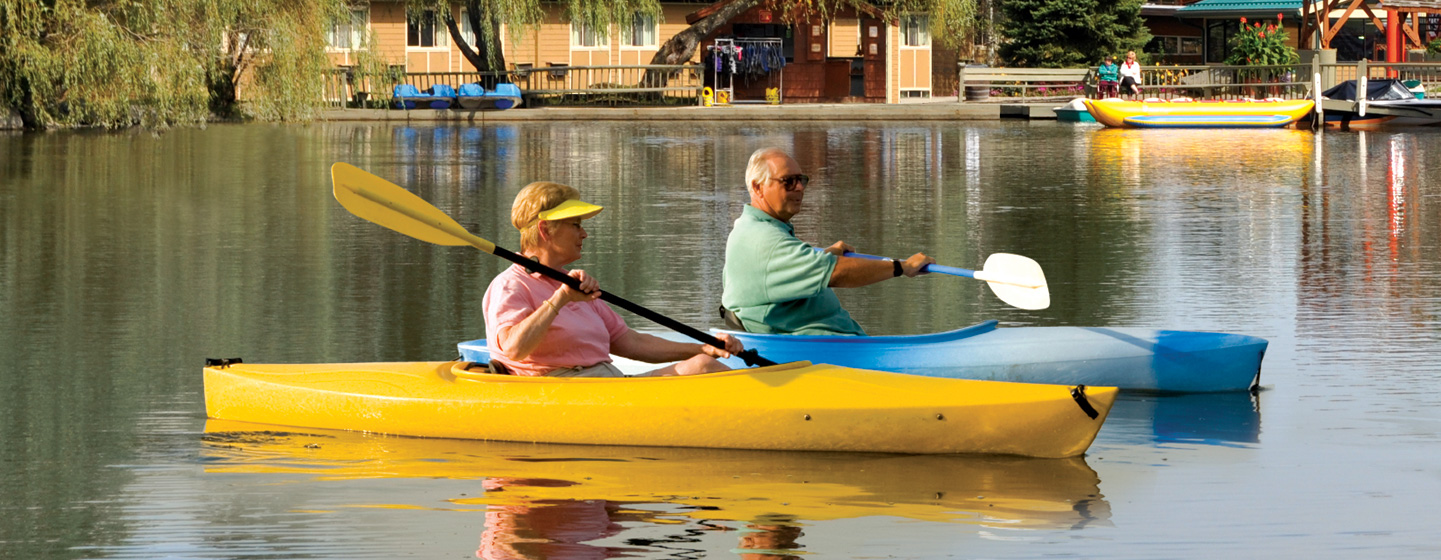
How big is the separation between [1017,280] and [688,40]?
125 ft

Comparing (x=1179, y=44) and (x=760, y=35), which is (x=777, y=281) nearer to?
(x=760, y=35)

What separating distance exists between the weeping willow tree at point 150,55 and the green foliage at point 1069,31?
20.1m

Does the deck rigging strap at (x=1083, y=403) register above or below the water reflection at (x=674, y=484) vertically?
above

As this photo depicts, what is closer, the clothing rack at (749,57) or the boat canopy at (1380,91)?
the boat canopy at (1380,91)

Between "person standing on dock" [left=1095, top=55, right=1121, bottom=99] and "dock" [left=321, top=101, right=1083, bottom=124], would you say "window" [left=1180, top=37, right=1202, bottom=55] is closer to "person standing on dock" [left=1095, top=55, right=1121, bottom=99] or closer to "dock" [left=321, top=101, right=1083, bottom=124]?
"dock" [left=321, top=101, right=1083, bottom=124]

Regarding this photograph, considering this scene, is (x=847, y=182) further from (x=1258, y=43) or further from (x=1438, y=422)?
(x=1258, y=43)

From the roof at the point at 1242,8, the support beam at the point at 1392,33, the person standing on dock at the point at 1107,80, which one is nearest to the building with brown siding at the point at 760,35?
the roof at the point at 1242,8

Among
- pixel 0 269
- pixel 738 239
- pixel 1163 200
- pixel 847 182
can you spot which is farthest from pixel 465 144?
pixel 738 239

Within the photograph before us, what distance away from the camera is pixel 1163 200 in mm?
17938

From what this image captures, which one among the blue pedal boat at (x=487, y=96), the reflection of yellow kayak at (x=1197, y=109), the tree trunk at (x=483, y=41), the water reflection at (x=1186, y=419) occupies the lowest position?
the water reflection at (x=1186, y=419)

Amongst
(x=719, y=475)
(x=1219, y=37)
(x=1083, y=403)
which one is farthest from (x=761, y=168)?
(x=1219, y=37)

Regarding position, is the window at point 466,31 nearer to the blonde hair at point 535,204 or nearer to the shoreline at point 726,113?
the shoreline at point 726,113

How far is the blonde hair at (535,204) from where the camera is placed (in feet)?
20.0

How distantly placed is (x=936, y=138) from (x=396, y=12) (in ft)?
72.5
